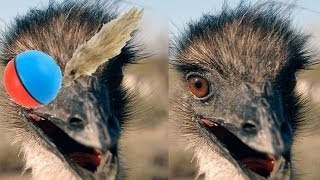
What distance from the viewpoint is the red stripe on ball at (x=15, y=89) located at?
11.6 feet

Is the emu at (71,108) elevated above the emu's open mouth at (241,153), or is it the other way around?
the emu at (71,108)

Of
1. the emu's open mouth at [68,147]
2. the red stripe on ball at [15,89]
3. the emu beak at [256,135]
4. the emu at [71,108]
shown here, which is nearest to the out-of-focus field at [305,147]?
the emu beak at [256,135]

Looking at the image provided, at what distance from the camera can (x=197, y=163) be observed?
3.92m

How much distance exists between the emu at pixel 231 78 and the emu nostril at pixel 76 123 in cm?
54

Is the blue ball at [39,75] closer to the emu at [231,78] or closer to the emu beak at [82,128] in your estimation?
the emu beak at [82,128]

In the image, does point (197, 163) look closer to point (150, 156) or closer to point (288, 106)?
point (150, 156)

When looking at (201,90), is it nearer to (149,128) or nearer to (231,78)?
(231,78)

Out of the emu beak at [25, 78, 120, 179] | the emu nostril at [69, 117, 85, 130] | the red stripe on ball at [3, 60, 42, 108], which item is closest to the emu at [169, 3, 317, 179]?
the emu beak at [25, 78, 120, 179]

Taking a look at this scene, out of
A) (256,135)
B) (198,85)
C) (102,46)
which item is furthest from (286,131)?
(102,46)

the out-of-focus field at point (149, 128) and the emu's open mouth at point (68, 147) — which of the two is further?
the out-of-focus field at point (149, 128)

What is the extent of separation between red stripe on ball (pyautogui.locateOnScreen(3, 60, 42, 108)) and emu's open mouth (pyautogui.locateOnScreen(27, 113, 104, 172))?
8cm

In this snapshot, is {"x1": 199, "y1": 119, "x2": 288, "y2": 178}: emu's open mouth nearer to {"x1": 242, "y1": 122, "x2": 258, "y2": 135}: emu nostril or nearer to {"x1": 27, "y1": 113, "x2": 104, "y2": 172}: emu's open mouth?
{"x1": 242, "y1": 122, "x2": 258, "y2": 135}: emu nostril

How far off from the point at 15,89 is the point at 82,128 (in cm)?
31

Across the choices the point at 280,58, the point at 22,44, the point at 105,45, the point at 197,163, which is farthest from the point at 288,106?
the point at 22,44
